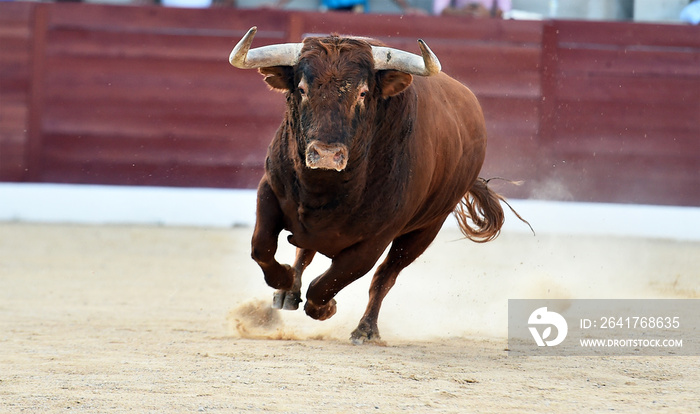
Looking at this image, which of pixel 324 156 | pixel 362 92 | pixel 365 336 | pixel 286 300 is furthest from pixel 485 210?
pixel 324 156

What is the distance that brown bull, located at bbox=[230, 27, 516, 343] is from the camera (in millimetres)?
3410

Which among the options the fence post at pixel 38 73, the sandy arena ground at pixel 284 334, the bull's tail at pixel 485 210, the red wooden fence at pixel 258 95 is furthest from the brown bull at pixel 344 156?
the fence post at pixel 38 73

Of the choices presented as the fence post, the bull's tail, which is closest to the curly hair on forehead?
the bull's tail

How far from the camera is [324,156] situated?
3199mm

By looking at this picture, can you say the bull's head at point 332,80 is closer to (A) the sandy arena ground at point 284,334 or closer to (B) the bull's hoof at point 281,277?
(B) the bull's hoof at point 281,277

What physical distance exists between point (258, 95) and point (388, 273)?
462cm

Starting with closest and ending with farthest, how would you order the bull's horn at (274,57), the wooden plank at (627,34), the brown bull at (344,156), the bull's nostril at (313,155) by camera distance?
the bull's nostril at (313,155) < the brown bull at (344,156) < the bull's horn at (274,57) < the wooden plank at (627,34)

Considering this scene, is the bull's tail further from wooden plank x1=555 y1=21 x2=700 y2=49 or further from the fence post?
the fence post

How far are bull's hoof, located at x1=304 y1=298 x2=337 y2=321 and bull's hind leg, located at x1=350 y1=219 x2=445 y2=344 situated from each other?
15cm

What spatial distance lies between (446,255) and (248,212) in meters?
2.08

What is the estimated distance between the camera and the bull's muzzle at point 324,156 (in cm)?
320

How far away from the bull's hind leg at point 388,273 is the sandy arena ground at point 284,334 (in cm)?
12

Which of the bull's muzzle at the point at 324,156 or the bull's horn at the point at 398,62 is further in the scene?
the bull's horn at the point at 398,62

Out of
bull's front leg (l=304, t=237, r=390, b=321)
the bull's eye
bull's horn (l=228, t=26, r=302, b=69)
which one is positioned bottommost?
bull's front leg (l=304, t=237, r=390, b=321)
